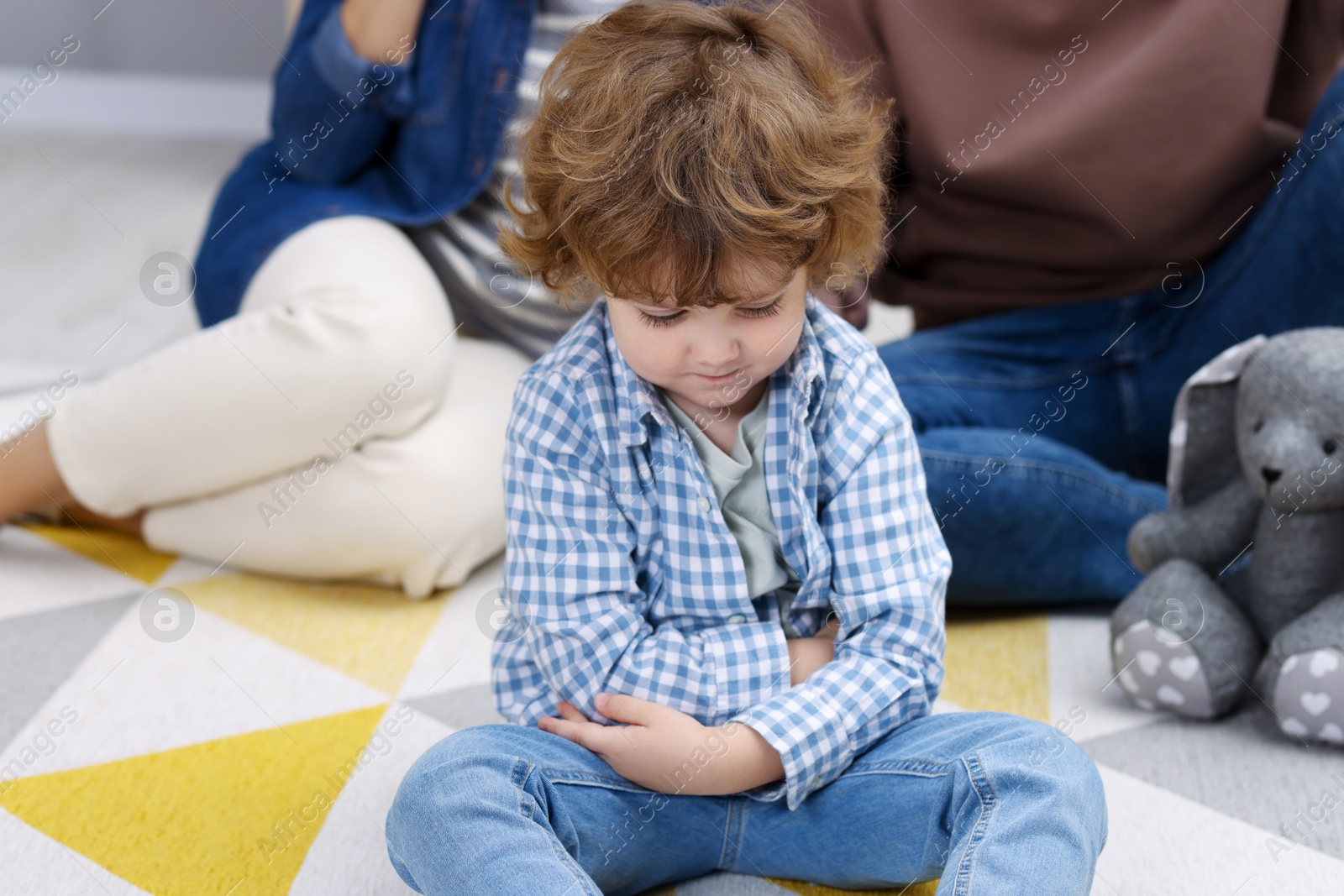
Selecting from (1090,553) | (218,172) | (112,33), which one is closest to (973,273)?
(1090,553)

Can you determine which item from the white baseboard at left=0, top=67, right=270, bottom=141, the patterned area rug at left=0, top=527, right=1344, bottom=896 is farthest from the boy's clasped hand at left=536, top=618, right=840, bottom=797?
the white baseboard at left=0, top=67, right=270, bottom=141

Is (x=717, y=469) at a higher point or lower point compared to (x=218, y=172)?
higher

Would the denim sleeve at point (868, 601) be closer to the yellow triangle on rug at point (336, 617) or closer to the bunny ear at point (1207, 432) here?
the bunny ear at point (1207, 432)

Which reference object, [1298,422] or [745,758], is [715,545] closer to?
[745,758]

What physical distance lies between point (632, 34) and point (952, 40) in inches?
22.0

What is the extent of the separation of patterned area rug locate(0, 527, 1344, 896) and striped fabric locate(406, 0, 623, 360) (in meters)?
0.26

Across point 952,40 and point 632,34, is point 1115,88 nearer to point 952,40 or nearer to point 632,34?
point 952,40

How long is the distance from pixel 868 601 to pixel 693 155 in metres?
0.28

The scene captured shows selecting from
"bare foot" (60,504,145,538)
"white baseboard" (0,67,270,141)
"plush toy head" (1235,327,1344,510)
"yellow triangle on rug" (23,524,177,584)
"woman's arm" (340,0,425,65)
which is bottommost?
"white baseboard" (0,67,270,141)

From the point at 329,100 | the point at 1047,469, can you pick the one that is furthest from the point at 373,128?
the point at 1047,469

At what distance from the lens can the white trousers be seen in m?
1.07

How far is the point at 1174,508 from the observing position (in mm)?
951

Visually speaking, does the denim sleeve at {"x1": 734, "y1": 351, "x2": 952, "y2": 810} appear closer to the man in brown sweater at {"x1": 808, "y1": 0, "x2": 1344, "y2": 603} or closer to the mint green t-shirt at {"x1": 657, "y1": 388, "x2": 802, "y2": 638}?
the mint green t-shirt at {"x1": 657, "y1": 388, "x2": 802, "y2": 638}

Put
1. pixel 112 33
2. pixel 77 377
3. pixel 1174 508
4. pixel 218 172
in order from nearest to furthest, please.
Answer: pixel 1174 508, pixel 77 377, pixel 218 172, pixel 112 33
